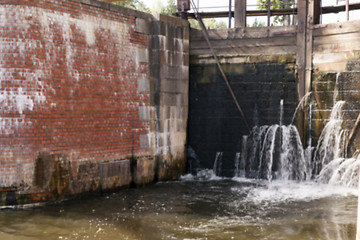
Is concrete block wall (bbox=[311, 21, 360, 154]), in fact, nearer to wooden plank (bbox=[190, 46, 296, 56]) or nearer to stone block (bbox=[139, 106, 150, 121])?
wooden plank (bbox=[190, 46, 296, 56])

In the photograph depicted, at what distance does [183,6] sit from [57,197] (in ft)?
24.6

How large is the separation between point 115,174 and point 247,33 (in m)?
6.12

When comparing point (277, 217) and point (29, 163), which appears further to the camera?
point (29, 163)

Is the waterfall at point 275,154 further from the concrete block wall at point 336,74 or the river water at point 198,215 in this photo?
the river water at point 198,215

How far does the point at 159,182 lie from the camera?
11961 mm

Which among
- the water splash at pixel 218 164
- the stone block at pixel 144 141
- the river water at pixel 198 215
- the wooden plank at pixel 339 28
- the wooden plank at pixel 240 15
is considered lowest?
the river water at pixel 198 215

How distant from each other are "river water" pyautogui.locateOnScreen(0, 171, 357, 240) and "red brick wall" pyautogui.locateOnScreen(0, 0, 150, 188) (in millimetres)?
1210

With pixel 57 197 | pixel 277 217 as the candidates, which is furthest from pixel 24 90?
pixel 277 217

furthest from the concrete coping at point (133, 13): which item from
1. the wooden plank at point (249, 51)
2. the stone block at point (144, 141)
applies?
the stone block at point (144, 141)

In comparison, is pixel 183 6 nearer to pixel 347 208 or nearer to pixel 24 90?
pixel 24 90

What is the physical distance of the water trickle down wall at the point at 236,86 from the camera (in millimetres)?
12469

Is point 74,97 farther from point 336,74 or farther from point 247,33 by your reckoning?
point 336,74

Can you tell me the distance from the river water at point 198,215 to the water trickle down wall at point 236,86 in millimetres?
2114

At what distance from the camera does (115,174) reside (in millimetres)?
10688
